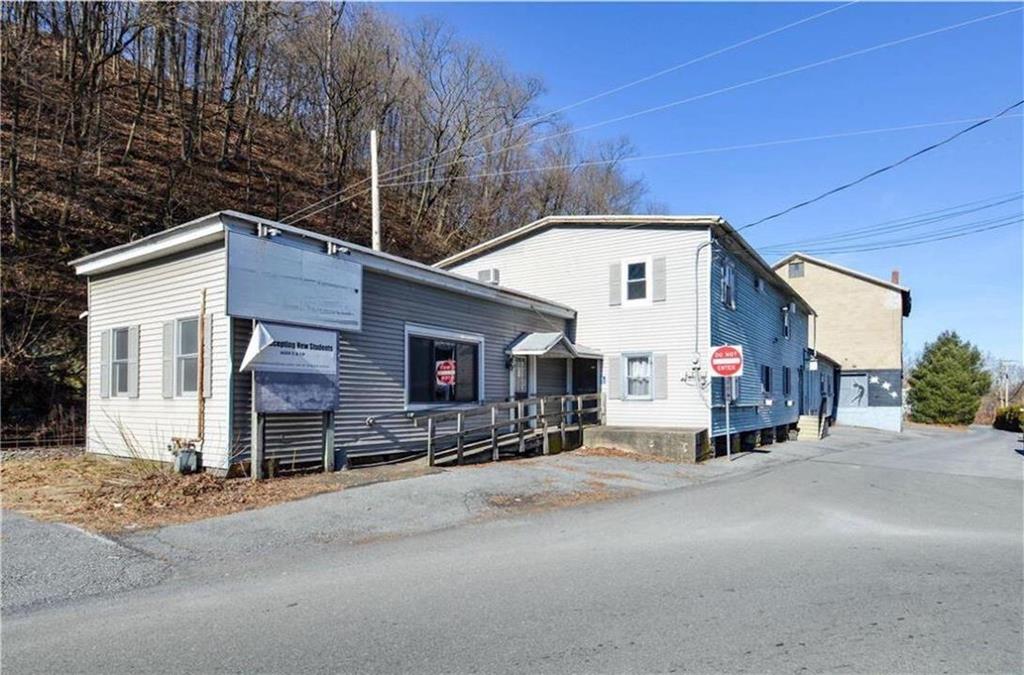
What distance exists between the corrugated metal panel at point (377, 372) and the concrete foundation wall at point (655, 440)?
4355mm

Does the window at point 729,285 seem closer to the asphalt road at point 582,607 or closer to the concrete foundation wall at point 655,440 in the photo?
the concrete foundation wall at point 655,440

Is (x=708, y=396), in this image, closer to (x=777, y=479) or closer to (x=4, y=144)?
(x=777, y=479)

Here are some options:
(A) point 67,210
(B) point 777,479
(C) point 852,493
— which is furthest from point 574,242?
(A) point 67,210

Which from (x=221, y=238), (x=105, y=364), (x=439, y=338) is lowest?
(x=105, y=364)

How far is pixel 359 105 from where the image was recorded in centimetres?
3147

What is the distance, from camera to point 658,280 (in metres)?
19.1

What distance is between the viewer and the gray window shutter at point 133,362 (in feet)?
41.2

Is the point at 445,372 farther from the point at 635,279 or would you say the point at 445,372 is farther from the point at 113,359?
the point at 635,279

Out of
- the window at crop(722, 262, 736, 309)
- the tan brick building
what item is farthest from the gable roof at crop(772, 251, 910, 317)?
the window at crop(722, 262, 736, 309)

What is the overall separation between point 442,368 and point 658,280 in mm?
7307

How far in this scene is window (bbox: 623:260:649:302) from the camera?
1942 centimetres

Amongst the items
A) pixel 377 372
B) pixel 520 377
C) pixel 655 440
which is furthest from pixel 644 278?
pixel 377 372

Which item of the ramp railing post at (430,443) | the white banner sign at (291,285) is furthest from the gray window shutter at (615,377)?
the white banner sign at (291,285)

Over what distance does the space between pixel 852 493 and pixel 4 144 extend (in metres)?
21.6
